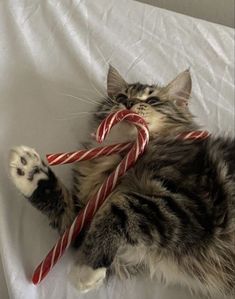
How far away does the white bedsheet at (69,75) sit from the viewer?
0.94 metres

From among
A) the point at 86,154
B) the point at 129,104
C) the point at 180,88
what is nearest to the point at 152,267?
the point at 86,154

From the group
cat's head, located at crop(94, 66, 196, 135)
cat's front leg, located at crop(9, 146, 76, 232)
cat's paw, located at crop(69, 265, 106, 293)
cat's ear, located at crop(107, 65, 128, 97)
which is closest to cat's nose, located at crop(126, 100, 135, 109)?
cat's head, located at crop(94, 66, 196, 135)

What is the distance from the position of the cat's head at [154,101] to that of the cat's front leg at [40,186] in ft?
0.80

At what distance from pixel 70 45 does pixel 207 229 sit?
67cm

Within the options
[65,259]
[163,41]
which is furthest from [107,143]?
[163,41]

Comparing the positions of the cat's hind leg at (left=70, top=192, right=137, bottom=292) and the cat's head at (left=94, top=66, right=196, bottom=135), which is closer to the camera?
the cat's hind leg at (left=70, top=192, right=137, bottom=292)

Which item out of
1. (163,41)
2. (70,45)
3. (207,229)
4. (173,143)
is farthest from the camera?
(163,41)

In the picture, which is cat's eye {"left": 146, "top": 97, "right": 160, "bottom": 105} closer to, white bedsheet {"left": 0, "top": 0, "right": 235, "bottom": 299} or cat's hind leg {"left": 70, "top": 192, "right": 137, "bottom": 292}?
white bedsheet {"left": 0, "top": 0, "right": 235, "bottom": 299}

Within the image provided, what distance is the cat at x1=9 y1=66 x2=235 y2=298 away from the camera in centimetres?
89

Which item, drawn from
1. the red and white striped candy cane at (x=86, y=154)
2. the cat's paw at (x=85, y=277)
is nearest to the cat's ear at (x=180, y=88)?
the red and white striped candy cane at (x=86, y=154)

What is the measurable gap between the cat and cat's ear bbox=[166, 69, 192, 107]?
165 mm

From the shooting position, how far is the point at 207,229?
2.97ft

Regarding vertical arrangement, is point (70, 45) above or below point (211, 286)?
above

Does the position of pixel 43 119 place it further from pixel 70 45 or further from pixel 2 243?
pixel 2 243
